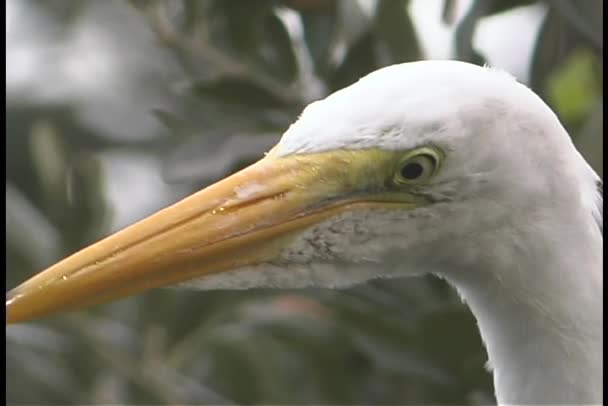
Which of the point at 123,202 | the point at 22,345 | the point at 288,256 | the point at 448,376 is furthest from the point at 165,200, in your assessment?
the point at 288,256

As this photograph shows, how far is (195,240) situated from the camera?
1.62 meters

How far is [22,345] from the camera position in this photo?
3016 millimetres

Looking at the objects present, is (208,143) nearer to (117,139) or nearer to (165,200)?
(165,200)

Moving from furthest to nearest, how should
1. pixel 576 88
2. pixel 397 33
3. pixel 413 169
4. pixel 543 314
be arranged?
pixel 576 88 → pixel 397 33 → pixel 543 314 → pixel 413 169

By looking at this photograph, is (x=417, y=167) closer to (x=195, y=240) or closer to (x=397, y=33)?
(x=195, y=240)

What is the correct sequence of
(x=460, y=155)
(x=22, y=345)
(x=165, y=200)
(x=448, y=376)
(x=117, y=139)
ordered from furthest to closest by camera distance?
Answer: (x=117, y=139)
(x=165, y=200)
(x=22, y=345)
(x=448, y=376)
(x=460, y=155)

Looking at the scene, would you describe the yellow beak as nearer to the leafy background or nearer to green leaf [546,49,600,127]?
the leafy background

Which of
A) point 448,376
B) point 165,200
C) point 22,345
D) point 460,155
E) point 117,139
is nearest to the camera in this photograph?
point 460,155

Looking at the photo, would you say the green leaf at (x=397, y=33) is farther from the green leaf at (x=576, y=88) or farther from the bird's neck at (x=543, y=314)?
the bird's neck at (x=543, y=314)

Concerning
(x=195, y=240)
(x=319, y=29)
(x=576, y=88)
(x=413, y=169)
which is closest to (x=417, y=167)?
(x=413, y=169)

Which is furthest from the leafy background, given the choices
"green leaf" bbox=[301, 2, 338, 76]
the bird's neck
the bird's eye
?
the bird's eye

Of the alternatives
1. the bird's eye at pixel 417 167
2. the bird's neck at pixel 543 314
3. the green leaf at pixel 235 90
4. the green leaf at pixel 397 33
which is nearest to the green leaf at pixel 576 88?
the green leaf at pixel 397 33

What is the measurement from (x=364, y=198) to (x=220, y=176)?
860 mm

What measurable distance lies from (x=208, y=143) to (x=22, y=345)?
0.80 m
